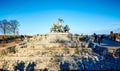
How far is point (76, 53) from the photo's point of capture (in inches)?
632

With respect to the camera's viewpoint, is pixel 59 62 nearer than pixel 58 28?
Yes

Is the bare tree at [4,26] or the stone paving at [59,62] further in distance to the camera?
the bare tree at [4,26]

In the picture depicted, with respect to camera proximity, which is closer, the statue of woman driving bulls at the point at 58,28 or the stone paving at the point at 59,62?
the stone paving at the point at 59,62

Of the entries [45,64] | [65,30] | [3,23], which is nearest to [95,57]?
[45,64]

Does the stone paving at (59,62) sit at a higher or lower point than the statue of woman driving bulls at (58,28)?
lower

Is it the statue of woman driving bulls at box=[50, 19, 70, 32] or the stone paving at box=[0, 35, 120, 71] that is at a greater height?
the statue of woman driving bulls at box=[50, 19, 70, 32]

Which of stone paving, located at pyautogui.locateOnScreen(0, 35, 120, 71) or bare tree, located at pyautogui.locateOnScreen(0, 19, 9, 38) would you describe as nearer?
stone paving, located at pyautogui.locateOnScreen(0, 35, 120, 71)

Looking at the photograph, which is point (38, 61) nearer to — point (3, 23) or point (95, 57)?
point (95, 57)

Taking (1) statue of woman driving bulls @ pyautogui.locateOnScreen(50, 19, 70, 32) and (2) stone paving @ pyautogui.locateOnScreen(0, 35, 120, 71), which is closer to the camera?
(2) stone paving @ pyautogui.locateOnScreen(0, 35, 120, 71)

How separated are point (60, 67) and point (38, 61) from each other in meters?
2.20

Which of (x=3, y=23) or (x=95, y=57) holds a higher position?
(x=3, y=23)

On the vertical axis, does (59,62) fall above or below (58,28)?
below

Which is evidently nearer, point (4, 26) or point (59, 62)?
point (59, 62)

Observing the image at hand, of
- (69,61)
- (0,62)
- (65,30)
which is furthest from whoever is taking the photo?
(65,30)
